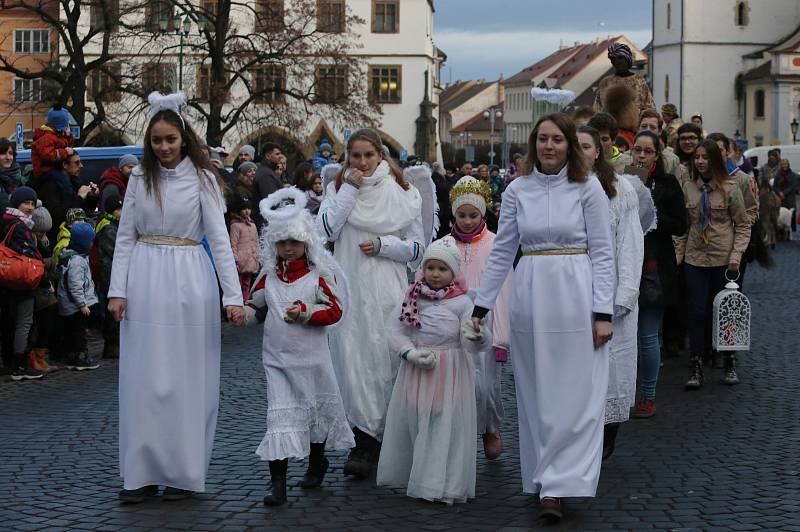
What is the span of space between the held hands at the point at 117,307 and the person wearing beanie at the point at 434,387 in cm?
156

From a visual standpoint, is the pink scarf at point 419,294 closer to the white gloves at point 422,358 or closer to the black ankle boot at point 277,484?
the white gloves at point 422,358

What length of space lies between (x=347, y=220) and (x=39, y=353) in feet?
19.3

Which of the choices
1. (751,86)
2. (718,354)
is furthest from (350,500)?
(751,86)

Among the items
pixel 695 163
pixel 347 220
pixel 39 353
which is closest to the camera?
pixel 347 220

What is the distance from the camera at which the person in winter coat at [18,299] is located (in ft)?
43.8

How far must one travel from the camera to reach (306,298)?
8.46 metres

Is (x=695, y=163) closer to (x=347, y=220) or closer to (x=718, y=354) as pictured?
(x=718, y=354)

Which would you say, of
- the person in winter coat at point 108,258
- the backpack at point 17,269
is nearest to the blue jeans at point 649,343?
the backpack at point 17,269

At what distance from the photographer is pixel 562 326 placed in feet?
25.9

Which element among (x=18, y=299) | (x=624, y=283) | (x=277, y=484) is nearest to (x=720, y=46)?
(x=18, y=299)

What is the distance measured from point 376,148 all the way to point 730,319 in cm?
483

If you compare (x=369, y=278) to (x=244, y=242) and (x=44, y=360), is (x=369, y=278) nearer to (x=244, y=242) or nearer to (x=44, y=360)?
(x=44, y=360)

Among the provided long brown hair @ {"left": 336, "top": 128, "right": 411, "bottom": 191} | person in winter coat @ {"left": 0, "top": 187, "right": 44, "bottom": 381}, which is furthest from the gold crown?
person in winter coat @ {"left": 0, "top": 187, "right": 44, "bottom": 381}

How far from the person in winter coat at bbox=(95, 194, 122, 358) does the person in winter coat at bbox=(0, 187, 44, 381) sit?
1.49 m
